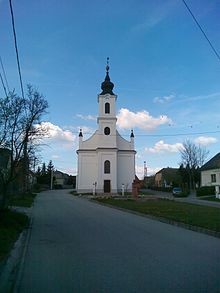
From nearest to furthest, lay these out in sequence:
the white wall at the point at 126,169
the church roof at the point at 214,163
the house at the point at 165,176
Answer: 1. the church roof at the point at 214,163
2. the white wall at the point at 126,169
3. the house at the point at 165,176

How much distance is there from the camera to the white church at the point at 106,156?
245 feet

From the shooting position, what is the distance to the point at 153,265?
8.79 m

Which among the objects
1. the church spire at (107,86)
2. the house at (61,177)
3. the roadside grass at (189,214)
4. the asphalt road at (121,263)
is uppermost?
the church spire at (107,86)

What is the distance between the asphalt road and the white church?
59.4m

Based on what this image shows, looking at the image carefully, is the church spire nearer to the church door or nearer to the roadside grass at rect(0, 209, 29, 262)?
the church door

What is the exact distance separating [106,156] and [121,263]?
66729mm

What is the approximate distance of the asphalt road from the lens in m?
6.98

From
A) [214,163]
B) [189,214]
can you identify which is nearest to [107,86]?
[214,163]

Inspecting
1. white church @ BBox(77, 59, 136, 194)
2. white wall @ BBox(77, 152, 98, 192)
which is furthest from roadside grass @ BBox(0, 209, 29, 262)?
white wall @ BBox(77, 152, 98, 192)

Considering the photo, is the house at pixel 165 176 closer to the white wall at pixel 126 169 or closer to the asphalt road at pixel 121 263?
the white wall at pixel 126 169

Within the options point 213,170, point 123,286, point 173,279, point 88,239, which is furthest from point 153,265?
point 213,170

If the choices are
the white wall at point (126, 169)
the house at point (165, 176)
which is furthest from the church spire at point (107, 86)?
the house at point (165, 176)

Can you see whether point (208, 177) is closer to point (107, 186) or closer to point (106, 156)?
point (107, 186)

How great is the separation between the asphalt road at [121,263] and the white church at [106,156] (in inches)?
2338
